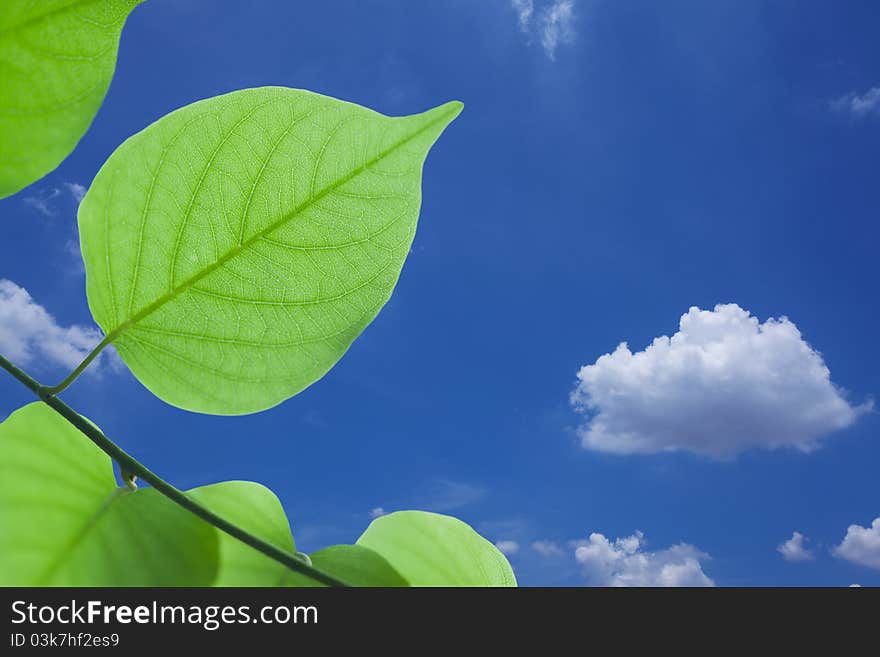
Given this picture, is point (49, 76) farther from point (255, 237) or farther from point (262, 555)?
point (262, 555)

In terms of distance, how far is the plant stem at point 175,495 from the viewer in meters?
0.33

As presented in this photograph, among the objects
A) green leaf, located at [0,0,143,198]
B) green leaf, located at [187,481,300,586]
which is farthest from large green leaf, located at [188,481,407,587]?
green leaf, located at [0,0,143,198]

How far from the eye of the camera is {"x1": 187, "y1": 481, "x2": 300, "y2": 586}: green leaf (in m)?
0.35

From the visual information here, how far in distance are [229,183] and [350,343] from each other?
96 millimetres

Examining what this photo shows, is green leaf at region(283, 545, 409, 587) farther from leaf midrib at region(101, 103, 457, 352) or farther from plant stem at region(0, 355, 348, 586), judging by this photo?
leaf midrib at region(101, 103, 457, 352)

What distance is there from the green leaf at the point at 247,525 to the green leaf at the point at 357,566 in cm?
2

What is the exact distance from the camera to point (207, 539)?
35 cm

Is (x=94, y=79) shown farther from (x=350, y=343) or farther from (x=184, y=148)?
(x=350, y=343)

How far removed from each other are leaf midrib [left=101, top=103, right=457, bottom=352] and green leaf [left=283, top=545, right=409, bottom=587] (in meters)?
0.14

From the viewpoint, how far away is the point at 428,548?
0.40 metres

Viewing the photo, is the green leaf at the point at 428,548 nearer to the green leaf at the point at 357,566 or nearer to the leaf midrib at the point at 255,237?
the green leaf at the point at 357,566
